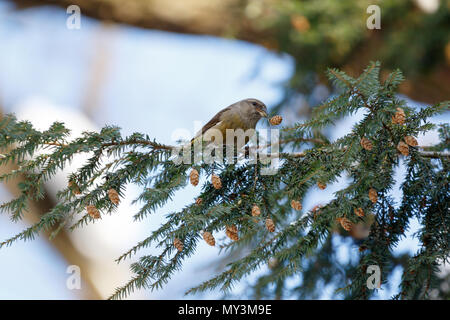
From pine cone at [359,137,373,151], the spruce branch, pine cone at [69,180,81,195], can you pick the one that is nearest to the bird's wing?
the spruce branch

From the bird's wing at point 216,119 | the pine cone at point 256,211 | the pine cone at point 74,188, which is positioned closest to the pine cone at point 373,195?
the pine cone at point 256,211

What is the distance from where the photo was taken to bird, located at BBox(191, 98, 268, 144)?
134 inches

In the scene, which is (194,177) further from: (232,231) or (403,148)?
(403,148)

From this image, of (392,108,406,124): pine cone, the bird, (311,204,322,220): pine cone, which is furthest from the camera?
the bird

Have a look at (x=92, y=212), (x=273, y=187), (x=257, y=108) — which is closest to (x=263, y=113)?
(x=257, y=108)

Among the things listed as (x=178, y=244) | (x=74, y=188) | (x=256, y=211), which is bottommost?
(x=178, y=244)

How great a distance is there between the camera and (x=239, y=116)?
346cm

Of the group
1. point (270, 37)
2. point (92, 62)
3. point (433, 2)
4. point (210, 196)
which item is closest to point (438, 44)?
point (433, 2)

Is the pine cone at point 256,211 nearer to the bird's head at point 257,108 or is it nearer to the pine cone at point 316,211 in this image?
the pine cone at point 316,211

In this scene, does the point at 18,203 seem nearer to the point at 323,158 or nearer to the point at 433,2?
the point at 323,158

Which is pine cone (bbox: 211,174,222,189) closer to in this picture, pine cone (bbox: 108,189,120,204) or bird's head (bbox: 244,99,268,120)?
pine cone (bbox: 108,189,120,204)

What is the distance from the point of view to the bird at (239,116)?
3.41 metres

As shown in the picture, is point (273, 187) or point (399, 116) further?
point (273, 187)

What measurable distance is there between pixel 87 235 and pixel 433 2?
425 centimetres
